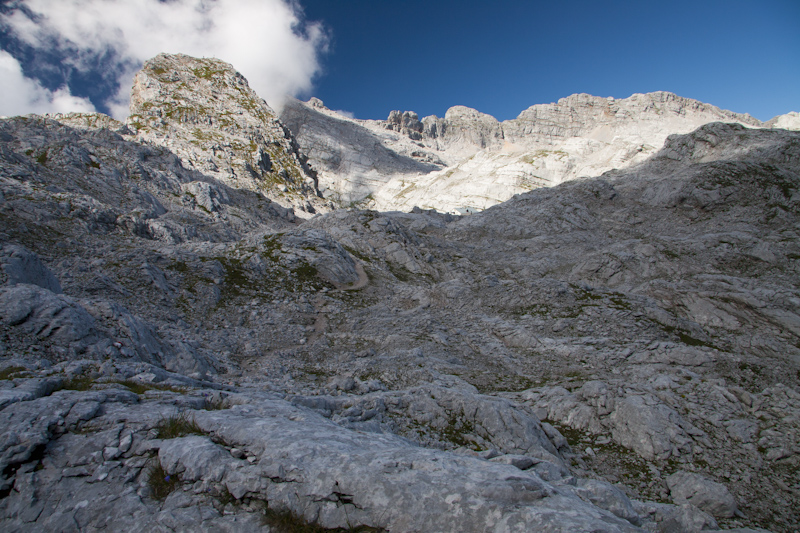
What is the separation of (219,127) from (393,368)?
131 metres

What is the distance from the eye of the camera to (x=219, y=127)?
4737 inches

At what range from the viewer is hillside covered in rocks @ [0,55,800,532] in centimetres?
618

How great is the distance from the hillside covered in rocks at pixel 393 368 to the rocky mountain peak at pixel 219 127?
1891 inches

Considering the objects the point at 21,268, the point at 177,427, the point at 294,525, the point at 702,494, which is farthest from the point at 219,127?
the point at 702,494

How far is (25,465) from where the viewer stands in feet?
20.2

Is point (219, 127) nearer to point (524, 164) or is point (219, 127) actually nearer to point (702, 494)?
point (524, 164)

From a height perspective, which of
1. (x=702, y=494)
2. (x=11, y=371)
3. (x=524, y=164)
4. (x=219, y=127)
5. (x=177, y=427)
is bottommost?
(x=702, y=494)

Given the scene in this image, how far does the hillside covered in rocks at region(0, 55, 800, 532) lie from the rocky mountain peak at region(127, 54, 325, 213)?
48033 mm

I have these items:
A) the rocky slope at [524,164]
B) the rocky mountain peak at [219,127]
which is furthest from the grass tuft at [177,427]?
the rocky slope at [524,164]

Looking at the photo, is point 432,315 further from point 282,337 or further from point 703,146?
point 703,146

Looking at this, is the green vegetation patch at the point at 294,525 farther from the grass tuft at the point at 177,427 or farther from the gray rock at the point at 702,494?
the gray rock at the point at 702,494

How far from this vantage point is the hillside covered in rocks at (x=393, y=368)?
618cm

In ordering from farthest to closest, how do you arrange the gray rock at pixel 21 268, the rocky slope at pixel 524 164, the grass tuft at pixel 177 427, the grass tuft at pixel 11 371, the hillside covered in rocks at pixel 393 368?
1. the rocky slope at pixel 524 164
2. the gray rock at pixel 21 268
3. the grass tuft at pixel 11 371
4. the grass tuft at pixel 177 427
5. the hillside covered in rocks at pixel 393 368

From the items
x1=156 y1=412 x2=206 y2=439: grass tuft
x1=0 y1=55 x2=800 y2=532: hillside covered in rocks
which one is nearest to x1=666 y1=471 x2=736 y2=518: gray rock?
x1=0 y1=55 x2=800 y2=532: hillside covered in rocks
